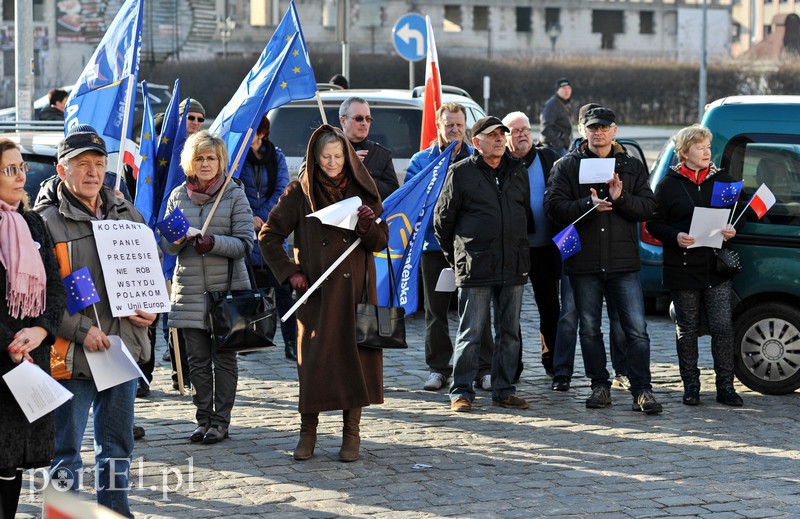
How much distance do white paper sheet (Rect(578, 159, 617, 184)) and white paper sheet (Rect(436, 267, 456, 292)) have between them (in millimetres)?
1104

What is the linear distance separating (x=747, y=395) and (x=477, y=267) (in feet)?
7.37

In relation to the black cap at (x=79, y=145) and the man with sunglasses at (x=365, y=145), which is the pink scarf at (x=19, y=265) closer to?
the black cap at (x=79, y=145)

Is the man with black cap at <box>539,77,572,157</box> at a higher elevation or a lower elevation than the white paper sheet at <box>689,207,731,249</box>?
higher

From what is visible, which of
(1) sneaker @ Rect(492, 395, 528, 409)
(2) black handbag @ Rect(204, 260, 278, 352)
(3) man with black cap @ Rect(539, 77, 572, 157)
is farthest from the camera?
(3) man with black cap @ Rect(539, 77, 572, 157)

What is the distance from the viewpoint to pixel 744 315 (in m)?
9.22

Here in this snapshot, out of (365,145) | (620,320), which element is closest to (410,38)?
(365,145)

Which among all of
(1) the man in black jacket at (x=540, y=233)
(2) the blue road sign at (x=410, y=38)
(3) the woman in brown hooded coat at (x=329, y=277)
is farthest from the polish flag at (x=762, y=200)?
(2) the blue road sign at (x=410, y=38)

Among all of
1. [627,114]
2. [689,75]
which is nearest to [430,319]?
[627,114]

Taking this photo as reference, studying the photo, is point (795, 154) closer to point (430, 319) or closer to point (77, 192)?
point (430, 319)

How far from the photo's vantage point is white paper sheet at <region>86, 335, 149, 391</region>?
5.70 m

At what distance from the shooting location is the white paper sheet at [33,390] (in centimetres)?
517

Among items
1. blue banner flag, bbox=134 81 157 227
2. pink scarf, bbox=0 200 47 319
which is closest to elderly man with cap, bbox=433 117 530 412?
blue banner flag, bbox=134 81 157 227

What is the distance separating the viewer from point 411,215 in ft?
29.3

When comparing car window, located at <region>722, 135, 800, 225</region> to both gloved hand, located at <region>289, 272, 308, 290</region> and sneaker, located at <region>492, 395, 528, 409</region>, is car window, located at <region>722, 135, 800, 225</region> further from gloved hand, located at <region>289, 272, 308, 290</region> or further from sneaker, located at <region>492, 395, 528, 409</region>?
gloved hand, located at <region>289, 272, 308, 290</region>
